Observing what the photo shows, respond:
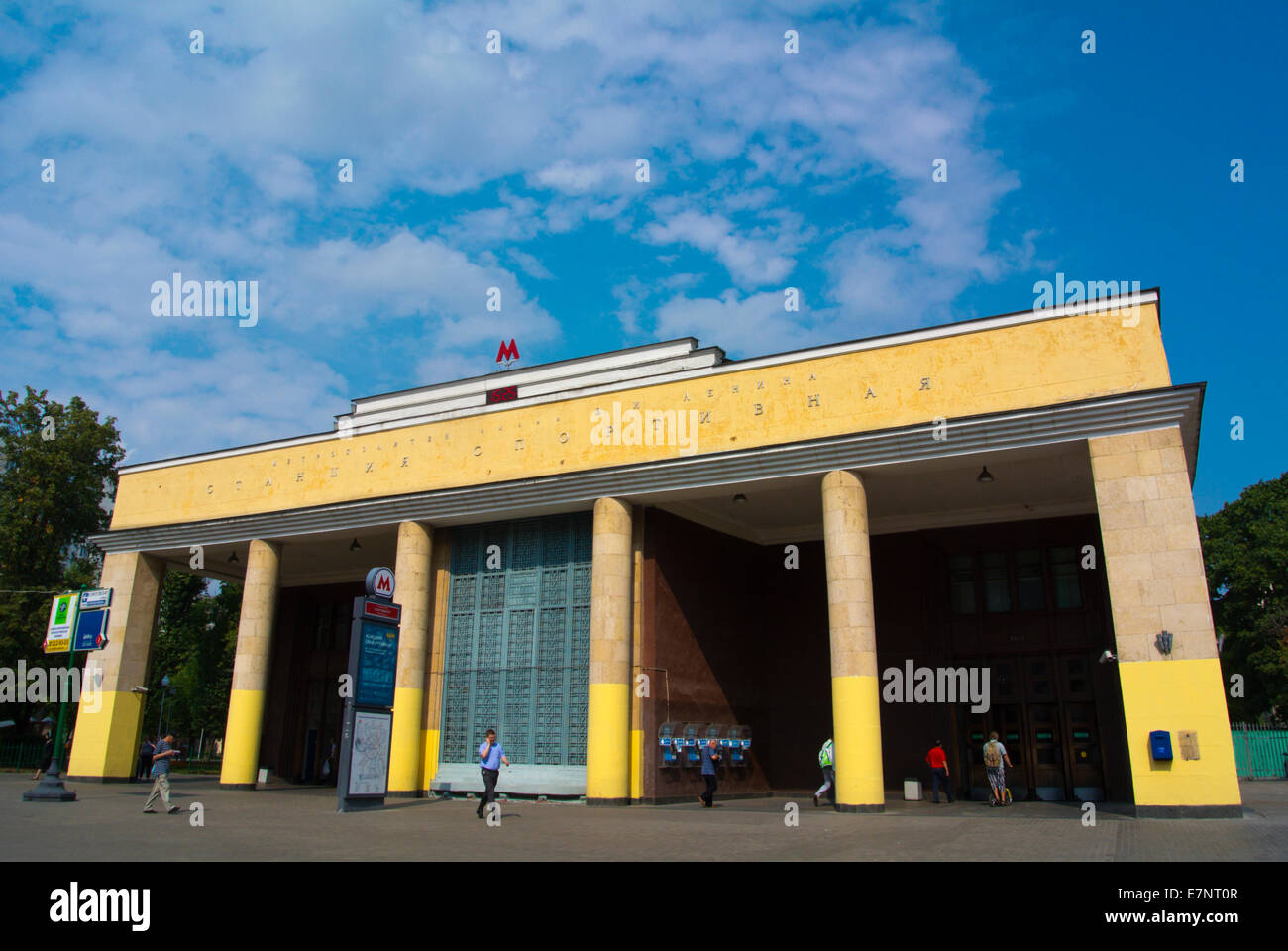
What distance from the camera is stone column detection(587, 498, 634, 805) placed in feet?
70.2

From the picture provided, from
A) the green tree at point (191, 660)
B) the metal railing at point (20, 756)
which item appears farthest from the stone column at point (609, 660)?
the green tree at point (191, 660)

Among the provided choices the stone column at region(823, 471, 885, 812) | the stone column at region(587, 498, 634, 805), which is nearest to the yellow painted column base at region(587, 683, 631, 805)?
A: the stone column at region(587, 498, 634, 805)

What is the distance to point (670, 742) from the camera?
74.3 ft

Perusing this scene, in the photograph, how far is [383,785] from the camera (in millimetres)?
20109

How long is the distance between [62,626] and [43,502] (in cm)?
2026

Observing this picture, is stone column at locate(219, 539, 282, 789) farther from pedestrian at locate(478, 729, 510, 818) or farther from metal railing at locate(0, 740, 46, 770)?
metal railing at locate(0, 740, 46, 770)

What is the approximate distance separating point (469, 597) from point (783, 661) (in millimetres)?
9662

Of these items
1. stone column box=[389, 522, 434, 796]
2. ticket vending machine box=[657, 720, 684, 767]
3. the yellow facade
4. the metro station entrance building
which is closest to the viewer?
the metro station entrance building

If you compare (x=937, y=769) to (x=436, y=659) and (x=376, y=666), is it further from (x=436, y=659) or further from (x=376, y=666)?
(x=376, y=666)

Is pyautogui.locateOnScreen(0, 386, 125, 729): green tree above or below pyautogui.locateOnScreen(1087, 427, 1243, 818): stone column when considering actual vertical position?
above

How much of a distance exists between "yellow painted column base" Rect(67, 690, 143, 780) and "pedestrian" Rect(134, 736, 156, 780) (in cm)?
58

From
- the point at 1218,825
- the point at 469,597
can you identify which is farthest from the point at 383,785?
the point at 1218,825

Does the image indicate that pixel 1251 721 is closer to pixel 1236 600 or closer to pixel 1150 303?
pixel 1236 600

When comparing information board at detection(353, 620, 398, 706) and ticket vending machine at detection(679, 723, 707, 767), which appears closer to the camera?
information board at detection(353, 620, 398, 706)
